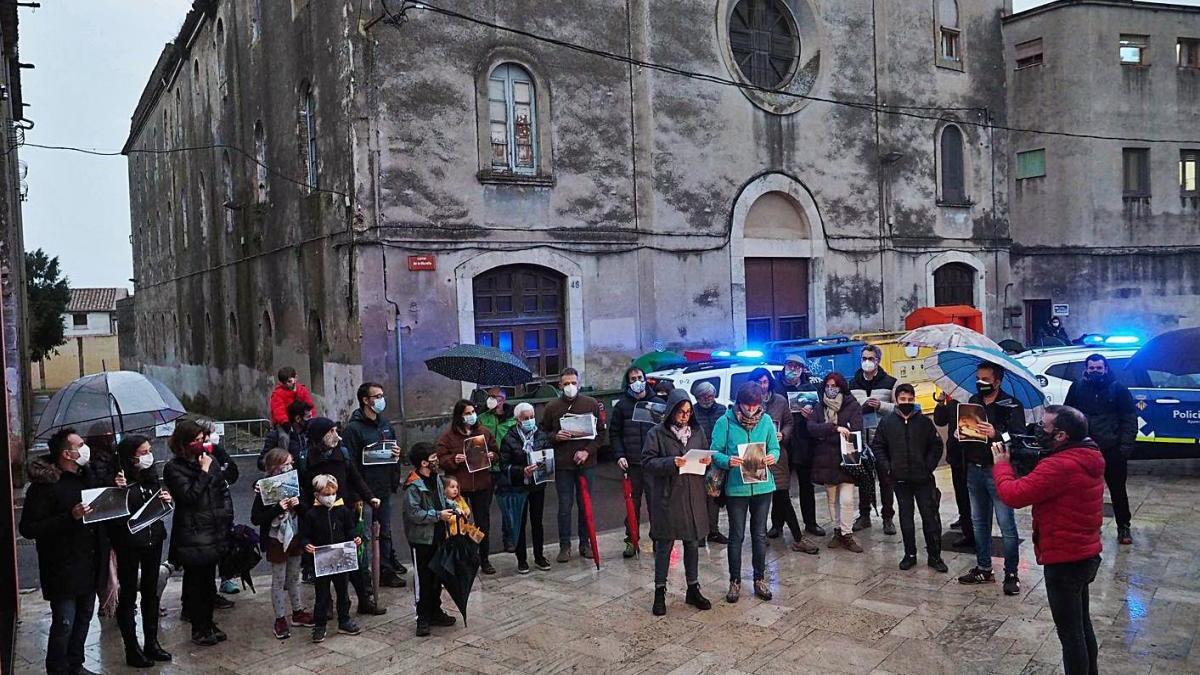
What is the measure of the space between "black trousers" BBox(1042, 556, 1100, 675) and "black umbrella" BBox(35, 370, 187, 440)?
22.5ft

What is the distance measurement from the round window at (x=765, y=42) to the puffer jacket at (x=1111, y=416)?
12781 mm

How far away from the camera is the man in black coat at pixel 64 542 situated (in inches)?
233

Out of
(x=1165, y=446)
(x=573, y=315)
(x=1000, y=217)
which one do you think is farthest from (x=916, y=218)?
(x=1165, y=446)

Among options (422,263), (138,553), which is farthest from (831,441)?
(422,263)

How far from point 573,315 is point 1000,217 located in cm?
1376

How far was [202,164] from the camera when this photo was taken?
2662 centimetres

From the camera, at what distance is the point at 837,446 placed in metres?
9.11

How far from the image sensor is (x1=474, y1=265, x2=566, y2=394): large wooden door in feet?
53.6

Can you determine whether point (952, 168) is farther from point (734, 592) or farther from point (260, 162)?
point (734, 592)

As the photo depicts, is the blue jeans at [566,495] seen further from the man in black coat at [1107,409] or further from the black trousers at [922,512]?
the man in black coat at [1107,409]

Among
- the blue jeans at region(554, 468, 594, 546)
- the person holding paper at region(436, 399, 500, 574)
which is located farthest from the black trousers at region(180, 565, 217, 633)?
the blue jeans at region(554, 468, 594, 546)

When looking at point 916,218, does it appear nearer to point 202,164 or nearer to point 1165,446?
point 1165,446

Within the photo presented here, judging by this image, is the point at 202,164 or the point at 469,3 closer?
the point at 469,3

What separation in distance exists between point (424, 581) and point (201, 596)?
174cm
